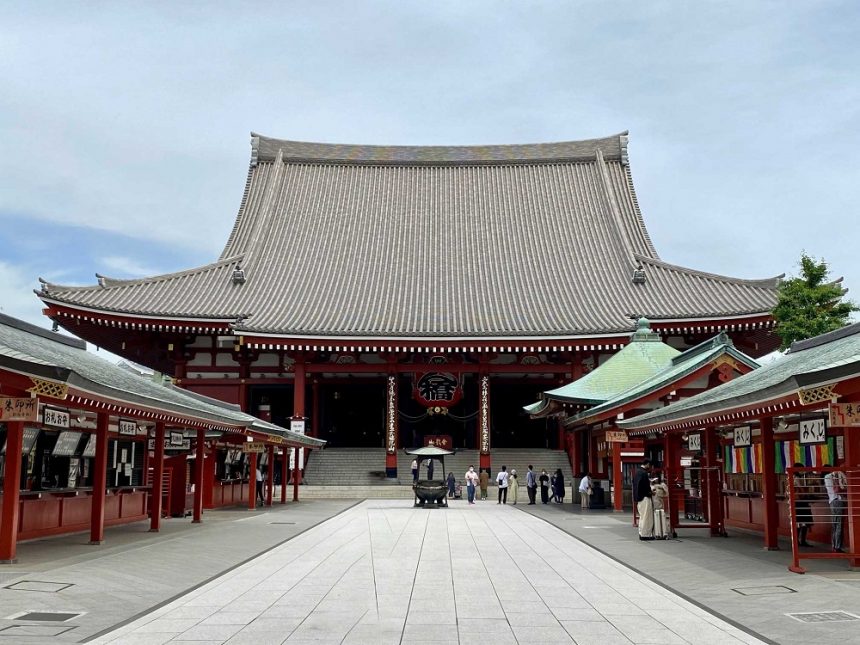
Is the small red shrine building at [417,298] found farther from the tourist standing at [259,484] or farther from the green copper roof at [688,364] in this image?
the green copper roof at [688,364]

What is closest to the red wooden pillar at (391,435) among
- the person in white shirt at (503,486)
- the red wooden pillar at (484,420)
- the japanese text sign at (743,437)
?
the red wooden pillar at (484,420)

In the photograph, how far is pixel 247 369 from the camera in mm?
39906

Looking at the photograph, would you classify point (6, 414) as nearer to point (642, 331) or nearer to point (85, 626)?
point (85, 626)

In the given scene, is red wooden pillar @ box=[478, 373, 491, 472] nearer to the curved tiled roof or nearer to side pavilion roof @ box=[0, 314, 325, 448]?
the curved tiled roof

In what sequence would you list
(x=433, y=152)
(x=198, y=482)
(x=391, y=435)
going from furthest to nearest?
(x=433, y=152)
(x=391, y=435)
(x=198, y=482)

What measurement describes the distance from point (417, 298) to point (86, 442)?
24.4m

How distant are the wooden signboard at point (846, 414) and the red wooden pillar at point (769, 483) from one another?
2919mm

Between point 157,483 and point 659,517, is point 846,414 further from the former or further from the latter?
point 157,483

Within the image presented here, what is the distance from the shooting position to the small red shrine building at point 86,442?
13.1 m

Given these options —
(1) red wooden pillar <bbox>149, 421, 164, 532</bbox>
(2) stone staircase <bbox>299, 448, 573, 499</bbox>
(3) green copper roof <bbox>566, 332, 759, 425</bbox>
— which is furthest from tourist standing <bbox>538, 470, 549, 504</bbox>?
(1) red wooden pillar <bbox>149, 421, 164, 532</bbox>

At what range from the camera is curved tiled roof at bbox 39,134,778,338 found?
39.1m

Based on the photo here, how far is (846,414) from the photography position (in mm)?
12344

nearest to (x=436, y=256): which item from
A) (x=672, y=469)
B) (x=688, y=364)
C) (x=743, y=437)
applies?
(x=688, y=364)

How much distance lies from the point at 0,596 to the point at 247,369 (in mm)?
29522
